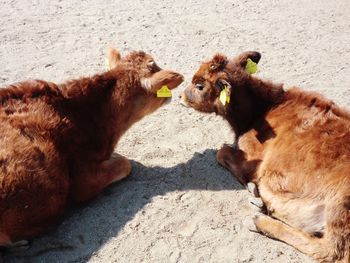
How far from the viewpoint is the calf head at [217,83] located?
6635 millimetres

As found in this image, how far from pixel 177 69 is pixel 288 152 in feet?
11.5

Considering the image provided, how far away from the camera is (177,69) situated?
357 inches

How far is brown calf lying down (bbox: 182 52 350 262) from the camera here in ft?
18.0

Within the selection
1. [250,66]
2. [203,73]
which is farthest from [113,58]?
[250,66]

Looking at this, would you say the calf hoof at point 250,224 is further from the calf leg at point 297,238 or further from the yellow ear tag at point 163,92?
the yellow ear tag at point 163,92

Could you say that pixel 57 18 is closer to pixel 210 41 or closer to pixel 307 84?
pixel 210 41

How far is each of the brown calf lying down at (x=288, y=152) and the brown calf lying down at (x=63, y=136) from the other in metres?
0.74

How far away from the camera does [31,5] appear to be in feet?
36.4

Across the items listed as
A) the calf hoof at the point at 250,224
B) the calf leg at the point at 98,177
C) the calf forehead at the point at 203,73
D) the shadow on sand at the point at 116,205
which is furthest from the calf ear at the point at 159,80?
the calf hoof at the point at 250,224

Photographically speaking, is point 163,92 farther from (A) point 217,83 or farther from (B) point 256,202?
(B) point 256,202

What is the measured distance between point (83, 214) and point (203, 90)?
2.32 m

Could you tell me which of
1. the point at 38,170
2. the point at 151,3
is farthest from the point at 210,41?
the point at 38,170

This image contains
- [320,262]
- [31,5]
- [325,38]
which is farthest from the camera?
[31,5]

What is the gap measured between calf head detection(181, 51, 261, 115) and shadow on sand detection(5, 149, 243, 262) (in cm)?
73
